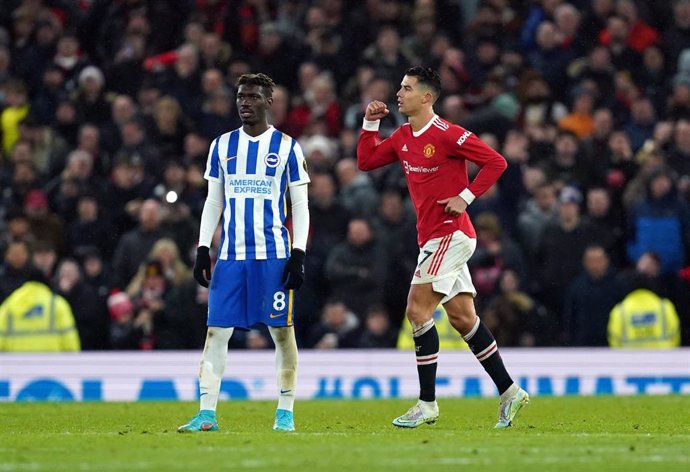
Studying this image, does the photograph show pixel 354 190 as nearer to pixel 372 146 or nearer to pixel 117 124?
pixel 117 124

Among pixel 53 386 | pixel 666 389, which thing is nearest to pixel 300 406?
pixel 53 386

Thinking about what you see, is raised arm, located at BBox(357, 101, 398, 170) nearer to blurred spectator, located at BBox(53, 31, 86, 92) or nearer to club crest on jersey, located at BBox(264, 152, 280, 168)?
club crest on jersey, located at BBox(264, 152, 280, 168)

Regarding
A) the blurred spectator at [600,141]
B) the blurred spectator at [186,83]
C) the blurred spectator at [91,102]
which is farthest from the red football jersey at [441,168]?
the blurred spectator at [91,102]

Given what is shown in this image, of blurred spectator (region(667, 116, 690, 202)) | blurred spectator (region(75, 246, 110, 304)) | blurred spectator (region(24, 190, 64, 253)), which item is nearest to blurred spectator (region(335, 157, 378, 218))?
blurred spectator (region(75, 246, 110, 304))

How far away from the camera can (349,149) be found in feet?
62.4

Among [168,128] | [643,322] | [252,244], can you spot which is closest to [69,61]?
[168,128]

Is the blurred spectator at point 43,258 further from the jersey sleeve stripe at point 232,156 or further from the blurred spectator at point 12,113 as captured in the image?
the jersey sleeve stripe at point 232,156

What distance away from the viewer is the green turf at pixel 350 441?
820 centimetres

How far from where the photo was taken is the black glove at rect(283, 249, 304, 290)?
33.6ft

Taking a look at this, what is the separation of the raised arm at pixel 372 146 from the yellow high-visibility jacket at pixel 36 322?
6.24m

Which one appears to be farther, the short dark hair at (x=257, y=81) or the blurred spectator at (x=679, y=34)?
the blurred spectator at (x=679, y=34)

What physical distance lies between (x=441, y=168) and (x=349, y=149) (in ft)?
26.8

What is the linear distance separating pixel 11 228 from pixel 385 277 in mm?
4522

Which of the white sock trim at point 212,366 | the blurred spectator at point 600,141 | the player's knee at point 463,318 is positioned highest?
the blurred spectator at point 600,141
